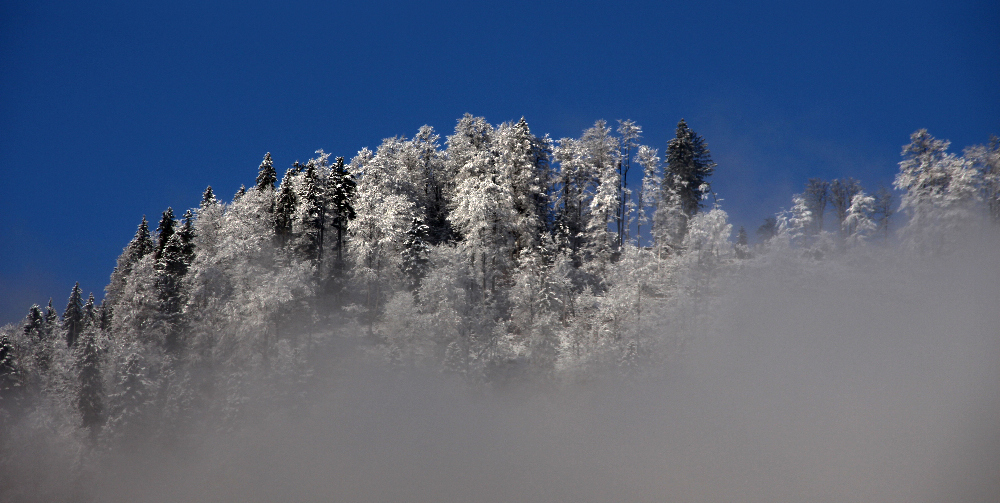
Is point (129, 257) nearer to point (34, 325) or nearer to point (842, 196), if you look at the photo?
point (34, 325)

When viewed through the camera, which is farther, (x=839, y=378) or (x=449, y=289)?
(x=449, y=289)

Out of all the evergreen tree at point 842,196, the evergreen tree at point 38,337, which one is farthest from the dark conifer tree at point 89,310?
the evergreen tree at point 842,196

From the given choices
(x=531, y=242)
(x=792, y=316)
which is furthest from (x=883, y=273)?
(x=531, y=242)

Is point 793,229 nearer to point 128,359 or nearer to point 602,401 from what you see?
point 602,401

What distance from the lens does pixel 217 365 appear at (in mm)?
50219

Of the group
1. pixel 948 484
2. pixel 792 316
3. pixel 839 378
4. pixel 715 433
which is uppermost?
pixel 792 316

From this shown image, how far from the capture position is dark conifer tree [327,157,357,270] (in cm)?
5550

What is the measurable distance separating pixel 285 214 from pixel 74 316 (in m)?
38.7

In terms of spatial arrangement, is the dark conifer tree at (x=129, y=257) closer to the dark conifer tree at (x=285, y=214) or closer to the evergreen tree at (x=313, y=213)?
the dark conifer tree at (x=285, y=214)

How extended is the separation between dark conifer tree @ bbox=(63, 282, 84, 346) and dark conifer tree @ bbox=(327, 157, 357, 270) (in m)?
38.0

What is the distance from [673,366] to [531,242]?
13.7 metres

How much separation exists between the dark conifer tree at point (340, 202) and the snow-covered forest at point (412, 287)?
0.14 meters

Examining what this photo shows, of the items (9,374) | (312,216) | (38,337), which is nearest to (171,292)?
(312,216)

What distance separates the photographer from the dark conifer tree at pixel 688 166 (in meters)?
60.5
